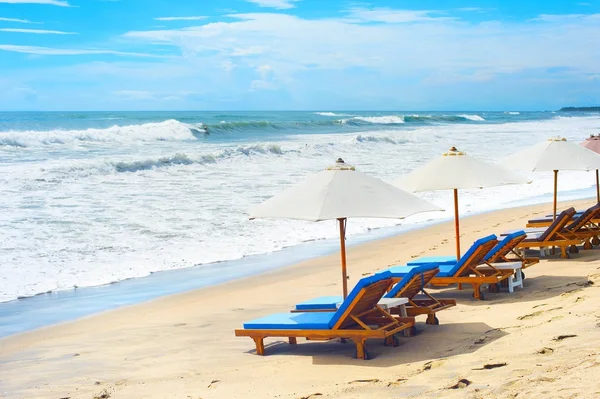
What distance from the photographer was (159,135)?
4484cm

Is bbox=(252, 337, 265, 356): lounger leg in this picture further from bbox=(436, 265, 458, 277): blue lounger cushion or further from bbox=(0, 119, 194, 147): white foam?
bbox=(0, 119, 194, 147): white foam

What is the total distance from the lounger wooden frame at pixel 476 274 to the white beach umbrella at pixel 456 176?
22.5 inches

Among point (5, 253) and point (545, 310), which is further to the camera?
point (5, 253)

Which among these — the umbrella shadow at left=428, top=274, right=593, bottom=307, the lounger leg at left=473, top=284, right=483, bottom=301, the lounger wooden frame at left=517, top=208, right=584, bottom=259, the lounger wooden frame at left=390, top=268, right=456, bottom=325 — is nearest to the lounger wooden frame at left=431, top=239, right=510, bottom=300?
the lounger leg at left=473, top=284, right=483, bottom=301

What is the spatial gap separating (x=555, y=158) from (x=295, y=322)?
6.16 metres

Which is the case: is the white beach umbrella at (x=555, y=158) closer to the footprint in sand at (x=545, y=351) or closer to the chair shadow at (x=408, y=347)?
the chair shadow at (x=408, y=347)

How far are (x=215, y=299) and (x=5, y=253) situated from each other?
14.6ft

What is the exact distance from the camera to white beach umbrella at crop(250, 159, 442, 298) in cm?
686

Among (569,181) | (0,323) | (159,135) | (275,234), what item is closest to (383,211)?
(0,323)

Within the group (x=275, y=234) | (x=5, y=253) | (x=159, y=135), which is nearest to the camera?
(x=5, y=253)

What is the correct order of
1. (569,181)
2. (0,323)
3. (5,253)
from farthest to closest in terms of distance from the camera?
(569,181) → (5,253) → (0,323)

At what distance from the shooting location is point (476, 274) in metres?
8.66

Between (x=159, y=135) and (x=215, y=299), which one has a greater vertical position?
(x=159, y=135)

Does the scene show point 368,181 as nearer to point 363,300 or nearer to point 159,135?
point 363,300
